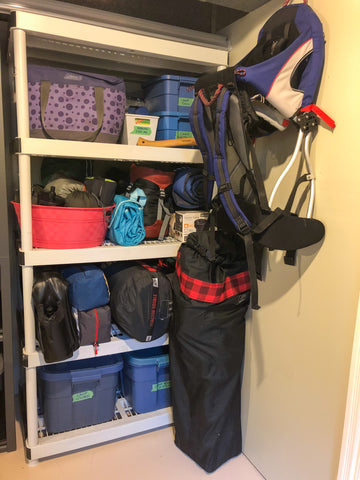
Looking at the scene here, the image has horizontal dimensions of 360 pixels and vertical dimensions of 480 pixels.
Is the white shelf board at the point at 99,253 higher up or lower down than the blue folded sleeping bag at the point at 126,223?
lower down

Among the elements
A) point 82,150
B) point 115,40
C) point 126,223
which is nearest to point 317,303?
point 126,223

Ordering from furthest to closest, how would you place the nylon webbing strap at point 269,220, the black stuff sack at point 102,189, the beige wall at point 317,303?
1. the black stuff sack at point 102,189
2. the nylon webbing strap at point 269,220
3. the beige wall at point 317,303

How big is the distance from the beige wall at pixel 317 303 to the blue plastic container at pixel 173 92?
0.98 feet

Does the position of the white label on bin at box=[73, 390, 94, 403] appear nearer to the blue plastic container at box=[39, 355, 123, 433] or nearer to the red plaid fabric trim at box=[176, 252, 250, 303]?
the blue plastic container at box=[39, 355, 123, 433]

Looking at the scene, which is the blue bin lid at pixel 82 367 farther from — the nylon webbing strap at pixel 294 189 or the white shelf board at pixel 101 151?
the nylon webbing strap at pixel 294 189

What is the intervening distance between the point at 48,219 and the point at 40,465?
115 centimetres

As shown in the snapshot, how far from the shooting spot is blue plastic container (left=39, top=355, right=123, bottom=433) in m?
1.82

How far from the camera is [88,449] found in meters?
1.88

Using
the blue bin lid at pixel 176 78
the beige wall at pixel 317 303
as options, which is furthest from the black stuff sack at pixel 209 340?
the blue bin lid at pixel 176 78

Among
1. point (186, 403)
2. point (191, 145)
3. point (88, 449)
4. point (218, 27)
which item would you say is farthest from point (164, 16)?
point (88, 449)

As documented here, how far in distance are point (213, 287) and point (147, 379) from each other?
2.28 feet

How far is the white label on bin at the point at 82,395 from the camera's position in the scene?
186 cm

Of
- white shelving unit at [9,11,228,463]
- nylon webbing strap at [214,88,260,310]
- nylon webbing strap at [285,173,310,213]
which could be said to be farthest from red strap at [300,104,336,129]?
white shelving unit at [9,11,228,463]

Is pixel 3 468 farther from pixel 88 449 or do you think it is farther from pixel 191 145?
pixel 191 145
